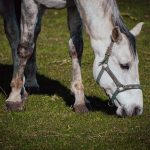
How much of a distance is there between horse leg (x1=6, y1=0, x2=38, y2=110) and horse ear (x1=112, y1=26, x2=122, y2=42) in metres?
1.26

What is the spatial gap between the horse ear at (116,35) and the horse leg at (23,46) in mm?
1260

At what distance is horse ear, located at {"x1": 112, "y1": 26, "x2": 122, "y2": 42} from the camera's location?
24.5ft

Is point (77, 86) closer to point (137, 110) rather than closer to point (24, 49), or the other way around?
point (24, 49)

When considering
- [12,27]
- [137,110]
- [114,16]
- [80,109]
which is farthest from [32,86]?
[137,110]

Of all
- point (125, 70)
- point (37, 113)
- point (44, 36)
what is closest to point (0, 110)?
point (37, 113)

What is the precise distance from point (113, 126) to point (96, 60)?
2.89 ft

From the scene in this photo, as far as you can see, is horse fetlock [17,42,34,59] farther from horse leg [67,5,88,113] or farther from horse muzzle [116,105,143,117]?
horse muzzle [116,105,143,117]

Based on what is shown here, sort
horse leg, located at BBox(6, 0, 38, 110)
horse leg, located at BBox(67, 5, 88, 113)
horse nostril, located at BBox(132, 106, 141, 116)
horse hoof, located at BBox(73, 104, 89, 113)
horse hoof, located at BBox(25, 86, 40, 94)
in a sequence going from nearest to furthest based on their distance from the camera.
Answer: horse nostril, located at BBox(132, 106, 141, 116)
horse leg, located at BBox(6, 0, 38, 110)
horse hoof, located at BBox(73, 104, 89, 113)
horse leg, located at BBox(67, 5, 88, 113)
horse hoof, located at BBox(25, 86, 40, 94)

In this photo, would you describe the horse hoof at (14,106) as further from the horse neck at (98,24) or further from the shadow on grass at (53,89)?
the horse neck at (98,24)

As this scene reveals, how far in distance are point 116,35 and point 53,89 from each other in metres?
2.65

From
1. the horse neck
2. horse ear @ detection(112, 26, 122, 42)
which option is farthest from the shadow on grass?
horse ear @ detection(112, 26, 122, 42)

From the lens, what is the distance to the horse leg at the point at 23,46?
819 cm

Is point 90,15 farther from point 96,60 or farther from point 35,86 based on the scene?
point 35,86

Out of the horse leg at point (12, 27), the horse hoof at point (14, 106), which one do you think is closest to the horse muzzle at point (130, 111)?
the horse hoof at point (14, 106)
